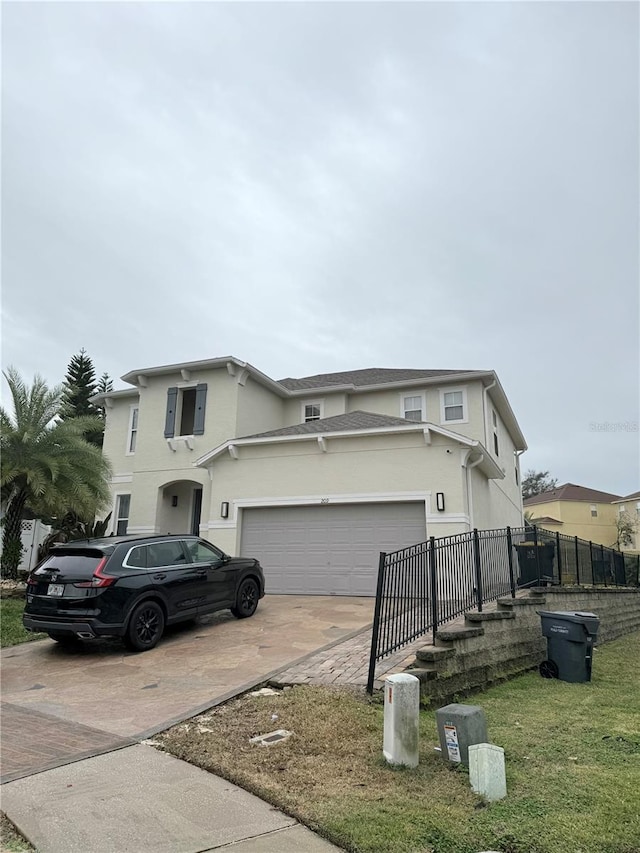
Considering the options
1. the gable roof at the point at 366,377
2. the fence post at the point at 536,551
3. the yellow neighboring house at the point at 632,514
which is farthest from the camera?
the yellow neighboring house at the point at 632,514

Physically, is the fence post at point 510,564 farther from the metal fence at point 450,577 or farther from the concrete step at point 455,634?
the concrete step at point 455,634

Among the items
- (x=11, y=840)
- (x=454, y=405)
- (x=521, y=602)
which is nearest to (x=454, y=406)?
(x=454, y=405)

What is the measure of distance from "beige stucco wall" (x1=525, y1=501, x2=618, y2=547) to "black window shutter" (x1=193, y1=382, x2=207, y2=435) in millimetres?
34651

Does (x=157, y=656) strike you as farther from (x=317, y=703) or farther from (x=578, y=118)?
(x=578, y=118)

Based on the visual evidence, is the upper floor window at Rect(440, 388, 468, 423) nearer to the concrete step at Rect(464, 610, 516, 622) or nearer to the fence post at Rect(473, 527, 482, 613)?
the fence post at Rect(473, 527, 482, 613)

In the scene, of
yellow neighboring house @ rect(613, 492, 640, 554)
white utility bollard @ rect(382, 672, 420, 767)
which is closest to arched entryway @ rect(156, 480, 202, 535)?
white utility bollard @ rect(382, 672, 420, 767)

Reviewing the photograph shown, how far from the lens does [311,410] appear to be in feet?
66.8

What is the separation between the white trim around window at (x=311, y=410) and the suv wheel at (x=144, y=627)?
12.4 m

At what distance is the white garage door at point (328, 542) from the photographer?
1359 centimetres

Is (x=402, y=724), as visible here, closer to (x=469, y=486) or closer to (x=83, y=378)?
(x=469, y=486)

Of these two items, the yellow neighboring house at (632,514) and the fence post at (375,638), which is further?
the yellow neighboring house at (632,514)

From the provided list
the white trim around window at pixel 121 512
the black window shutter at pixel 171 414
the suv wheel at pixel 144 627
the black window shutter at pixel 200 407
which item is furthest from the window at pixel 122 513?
the suv wheel at pixel 144 627

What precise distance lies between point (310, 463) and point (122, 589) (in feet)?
24.8

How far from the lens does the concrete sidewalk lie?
116 inches
